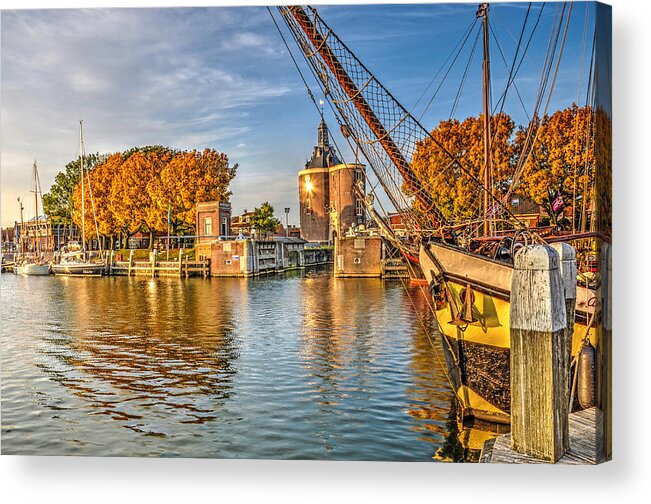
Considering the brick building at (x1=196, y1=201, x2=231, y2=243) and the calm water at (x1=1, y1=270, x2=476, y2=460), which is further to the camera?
the brick building at (x1=196, y1=201, x2=231, y2=243)

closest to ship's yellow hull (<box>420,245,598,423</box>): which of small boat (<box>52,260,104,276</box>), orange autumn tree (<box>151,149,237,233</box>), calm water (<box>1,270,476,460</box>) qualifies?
calm water (<box>1,270,476,460</box>)

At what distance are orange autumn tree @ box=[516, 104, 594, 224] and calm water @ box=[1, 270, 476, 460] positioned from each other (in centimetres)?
Result: 232

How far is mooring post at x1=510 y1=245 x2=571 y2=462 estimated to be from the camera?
3729 millimetres

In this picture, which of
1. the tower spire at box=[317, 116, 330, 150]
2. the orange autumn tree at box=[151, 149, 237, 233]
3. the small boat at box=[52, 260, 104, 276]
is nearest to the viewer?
the tower spire at box=[317, 116, 330, 150]

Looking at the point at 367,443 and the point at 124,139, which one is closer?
the point at 367,443

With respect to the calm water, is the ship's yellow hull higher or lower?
higher

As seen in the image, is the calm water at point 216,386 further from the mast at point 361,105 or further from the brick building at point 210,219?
the mast at point 361,105

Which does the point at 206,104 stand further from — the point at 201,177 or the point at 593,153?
the point at 593,153

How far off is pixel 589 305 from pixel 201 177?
18.3 ft

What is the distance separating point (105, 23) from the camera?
6.02 metres

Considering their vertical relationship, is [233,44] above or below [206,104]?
above

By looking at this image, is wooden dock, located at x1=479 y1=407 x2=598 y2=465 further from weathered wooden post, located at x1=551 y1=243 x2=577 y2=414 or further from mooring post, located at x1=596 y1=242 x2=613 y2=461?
weathered wooden post, located at x1=551 y1=243 x2=577 y2=414

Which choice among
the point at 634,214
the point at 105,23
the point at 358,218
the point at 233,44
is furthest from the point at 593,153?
the point at 358,218

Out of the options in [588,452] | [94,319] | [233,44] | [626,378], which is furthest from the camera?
[94,319]
